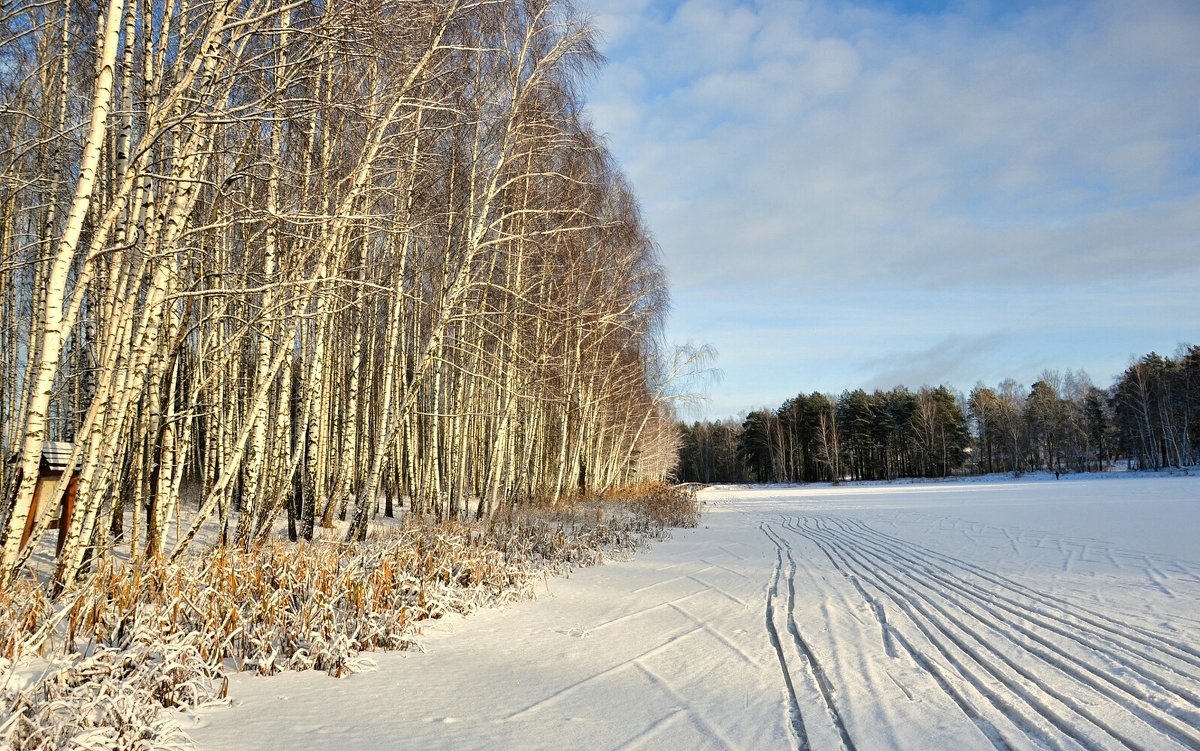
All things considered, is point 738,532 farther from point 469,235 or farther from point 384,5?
point 384,5

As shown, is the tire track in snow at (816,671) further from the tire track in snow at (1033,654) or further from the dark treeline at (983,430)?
the dark treeline at (983,430)

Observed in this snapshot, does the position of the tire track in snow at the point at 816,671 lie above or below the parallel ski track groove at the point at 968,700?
below

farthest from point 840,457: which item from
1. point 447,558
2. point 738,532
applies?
A: point 447,558

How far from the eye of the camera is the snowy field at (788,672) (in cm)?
316

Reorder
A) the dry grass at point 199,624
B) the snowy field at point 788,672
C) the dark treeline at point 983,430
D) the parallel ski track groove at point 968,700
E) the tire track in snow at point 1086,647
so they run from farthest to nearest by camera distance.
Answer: the dark treeline at point 983,430 < the tire track in snow at point 1086,647 < the snowy field at point 788,672 < the parallel ski track groove at point 968,700 < the dry grass at point 199,624

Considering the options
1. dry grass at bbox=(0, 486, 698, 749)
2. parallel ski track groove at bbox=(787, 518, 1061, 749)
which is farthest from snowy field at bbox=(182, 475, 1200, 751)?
dry grass at bbox=(0, 486, 698, 749)

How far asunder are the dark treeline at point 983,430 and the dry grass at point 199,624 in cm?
5658

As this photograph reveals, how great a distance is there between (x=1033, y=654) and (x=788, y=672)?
5.51 feet

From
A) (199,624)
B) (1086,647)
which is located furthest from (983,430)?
(199,624)

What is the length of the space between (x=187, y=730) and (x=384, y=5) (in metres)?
5.10

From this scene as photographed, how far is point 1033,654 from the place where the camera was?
14.4 feet

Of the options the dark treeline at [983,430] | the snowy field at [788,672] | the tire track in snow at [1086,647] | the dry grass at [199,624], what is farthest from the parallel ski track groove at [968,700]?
the dark treeline at [983,430]

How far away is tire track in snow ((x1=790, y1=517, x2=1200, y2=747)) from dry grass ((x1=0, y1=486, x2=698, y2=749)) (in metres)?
3.92

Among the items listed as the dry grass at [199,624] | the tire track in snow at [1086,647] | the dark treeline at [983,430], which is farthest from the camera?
the dark treeline at [983,430]
